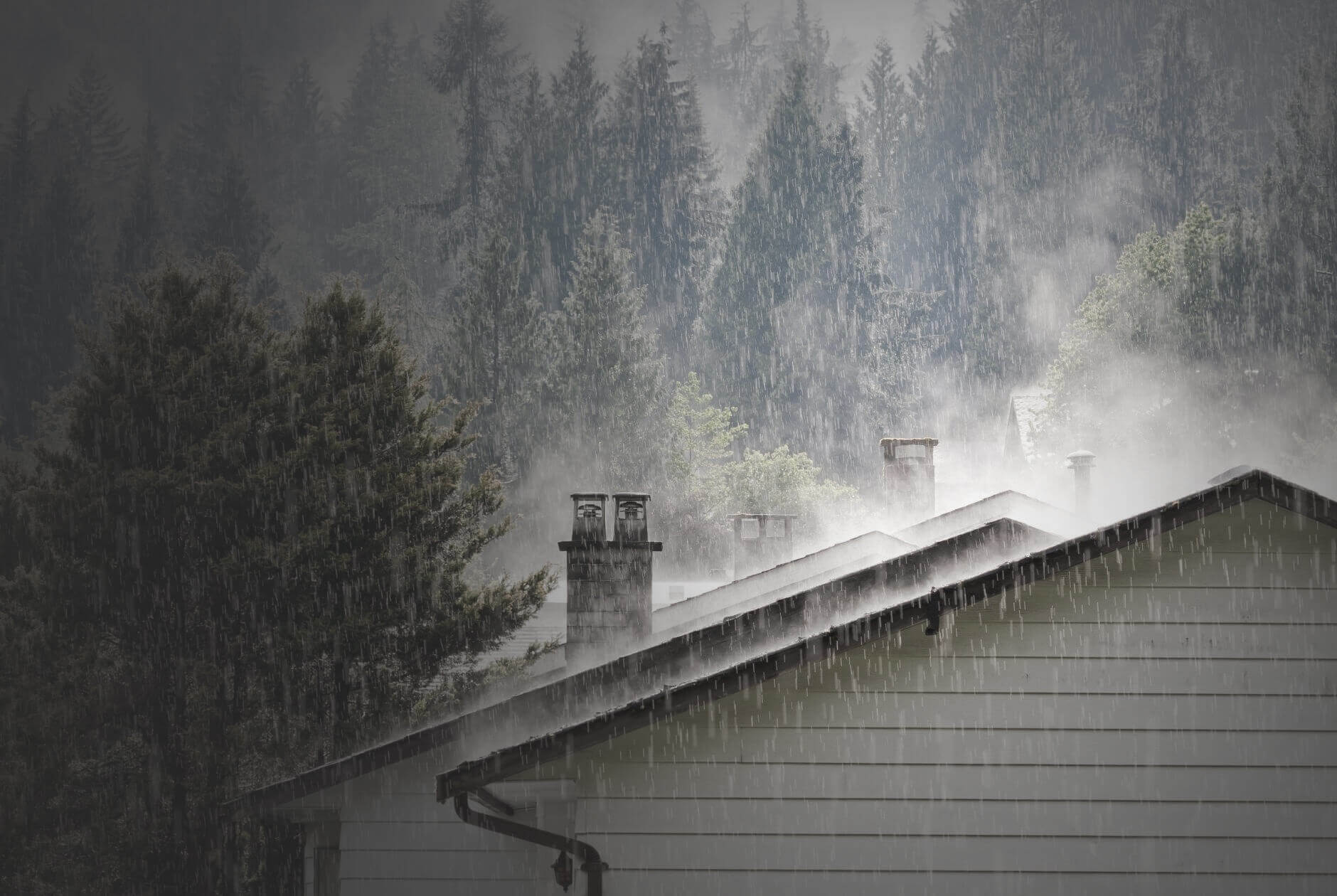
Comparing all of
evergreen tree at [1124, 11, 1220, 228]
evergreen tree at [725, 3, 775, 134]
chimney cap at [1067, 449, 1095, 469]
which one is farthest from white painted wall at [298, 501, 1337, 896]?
evergreen tree at [725, 3, 775, 134]

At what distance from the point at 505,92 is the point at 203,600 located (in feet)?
187

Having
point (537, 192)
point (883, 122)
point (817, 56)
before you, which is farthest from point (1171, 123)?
point (537, 192)

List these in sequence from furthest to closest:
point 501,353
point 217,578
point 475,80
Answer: point 475,80 < point 501,353 < point 217,578

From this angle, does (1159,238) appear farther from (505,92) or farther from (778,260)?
(505,92)

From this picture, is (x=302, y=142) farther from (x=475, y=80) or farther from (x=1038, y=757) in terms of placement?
(x=1038, y=757)

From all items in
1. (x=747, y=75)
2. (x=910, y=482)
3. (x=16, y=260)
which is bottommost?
(x=910, y=482)

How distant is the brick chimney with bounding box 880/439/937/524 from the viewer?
13.3 m

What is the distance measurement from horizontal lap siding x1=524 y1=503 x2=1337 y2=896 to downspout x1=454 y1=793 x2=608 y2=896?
0.06 m

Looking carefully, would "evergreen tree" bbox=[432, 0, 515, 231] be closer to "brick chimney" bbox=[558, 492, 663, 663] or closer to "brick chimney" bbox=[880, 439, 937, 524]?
"brick chimney" bbox=[880, 439, 937, 524]

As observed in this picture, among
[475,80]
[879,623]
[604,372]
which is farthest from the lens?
[475,80]

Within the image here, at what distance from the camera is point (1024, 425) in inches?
2024

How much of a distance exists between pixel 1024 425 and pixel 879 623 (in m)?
49.1

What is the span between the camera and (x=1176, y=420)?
40594 mm

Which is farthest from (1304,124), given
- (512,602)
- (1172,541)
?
(1172,541)
